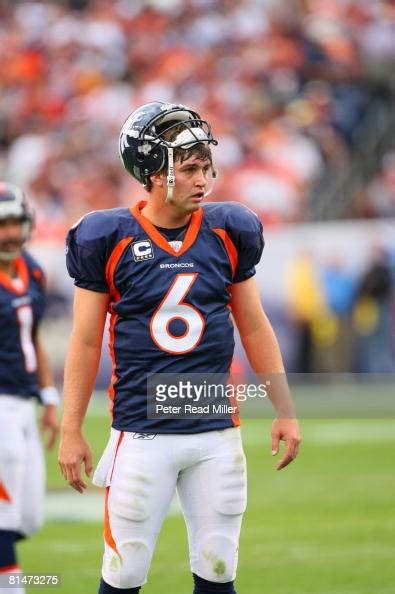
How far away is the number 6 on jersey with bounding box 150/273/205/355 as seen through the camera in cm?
392

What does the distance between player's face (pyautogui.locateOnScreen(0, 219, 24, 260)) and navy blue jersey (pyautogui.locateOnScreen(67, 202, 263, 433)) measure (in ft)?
5.27

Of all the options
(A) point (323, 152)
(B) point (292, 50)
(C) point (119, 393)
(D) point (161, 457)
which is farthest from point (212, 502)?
(B) point (292, 50)

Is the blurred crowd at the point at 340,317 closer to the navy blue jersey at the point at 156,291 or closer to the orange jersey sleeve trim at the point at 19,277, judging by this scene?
the orange jersey sleeve trim at the point at 19,277

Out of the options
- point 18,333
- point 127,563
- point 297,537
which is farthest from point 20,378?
point 297,537

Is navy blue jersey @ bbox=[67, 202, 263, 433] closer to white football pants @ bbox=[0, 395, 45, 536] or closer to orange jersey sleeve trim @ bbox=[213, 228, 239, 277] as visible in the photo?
orange jersey sleeve trim @ bbox=[213, 228, 239, 277]

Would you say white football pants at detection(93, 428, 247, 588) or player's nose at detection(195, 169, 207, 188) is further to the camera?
player's nose at detection(195, 169, 207, 188)

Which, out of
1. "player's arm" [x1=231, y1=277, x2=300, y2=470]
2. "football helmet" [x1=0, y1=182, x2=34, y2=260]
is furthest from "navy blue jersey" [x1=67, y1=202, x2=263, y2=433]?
"football helmet" [x1=0, y1=182, x2=34, y2=260]

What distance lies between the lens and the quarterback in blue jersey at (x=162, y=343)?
12.6 feet

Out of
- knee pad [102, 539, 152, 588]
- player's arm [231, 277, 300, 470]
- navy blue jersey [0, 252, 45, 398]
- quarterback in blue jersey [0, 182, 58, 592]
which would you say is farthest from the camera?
navy blue jersey [0, 252, 45, 398]

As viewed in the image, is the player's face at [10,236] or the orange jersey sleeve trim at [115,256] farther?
the player's face at [10,236]

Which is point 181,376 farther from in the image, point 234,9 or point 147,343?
point 234,9

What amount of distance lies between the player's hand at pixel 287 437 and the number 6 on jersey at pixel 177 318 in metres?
0.39

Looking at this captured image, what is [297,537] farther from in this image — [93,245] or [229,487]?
[93,245]
